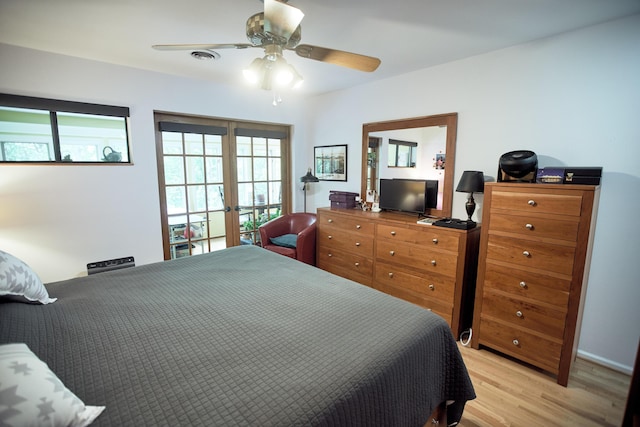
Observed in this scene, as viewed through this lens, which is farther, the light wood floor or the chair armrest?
the chair armrest

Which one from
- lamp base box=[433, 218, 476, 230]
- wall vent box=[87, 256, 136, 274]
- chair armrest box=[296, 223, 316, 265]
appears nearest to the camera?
lamp base box=[433, 218, 476, 230]

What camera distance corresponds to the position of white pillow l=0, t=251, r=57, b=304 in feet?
4.44

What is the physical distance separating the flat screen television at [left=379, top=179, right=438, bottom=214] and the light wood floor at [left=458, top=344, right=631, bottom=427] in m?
1.42

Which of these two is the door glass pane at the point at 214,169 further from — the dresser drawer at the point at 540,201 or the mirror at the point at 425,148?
the dresser drawer at the point at 540,201

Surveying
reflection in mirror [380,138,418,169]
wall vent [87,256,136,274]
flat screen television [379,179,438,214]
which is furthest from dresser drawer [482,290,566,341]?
wall vent [87,256,136,274]

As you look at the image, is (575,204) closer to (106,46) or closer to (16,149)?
(106,46)

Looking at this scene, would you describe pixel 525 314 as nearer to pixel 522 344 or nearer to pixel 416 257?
pixel 522 344

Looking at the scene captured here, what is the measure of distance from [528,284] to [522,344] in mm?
459

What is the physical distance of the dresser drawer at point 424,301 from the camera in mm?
2480

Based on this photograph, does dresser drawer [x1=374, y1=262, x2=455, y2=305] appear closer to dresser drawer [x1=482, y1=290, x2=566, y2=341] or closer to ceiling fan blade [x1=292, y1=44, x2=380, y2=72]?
dresser drawer [x1=482, y1=290, x2=566, y2=341]

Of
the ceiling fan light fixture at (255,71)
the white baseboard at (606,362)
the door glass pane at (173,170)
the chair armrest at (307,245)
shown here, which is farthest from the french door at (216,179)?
the white baseboard at (606,362)

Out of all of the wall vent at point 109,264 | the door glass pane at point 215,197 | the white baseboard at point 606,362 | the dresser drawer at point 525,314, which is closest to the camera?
the dresser drawer at point 525,314

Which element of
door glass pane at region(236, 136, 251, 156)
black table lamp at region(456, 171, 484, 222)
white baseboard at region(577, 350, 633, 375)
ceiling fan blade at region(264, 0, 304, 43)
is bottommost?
white baseboard at region(577, 350, 633, 375)

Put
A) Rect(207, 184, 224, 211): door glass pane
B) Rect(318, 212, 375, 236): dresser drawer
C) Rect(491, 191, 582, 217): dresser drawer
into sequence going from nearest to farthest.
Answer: Rect(491, 191, 582, 217): dresser drawer < Rect(318, 212, 375, 236): dresser drawer < Rect(207, 184, 224, 211): door glass pane
